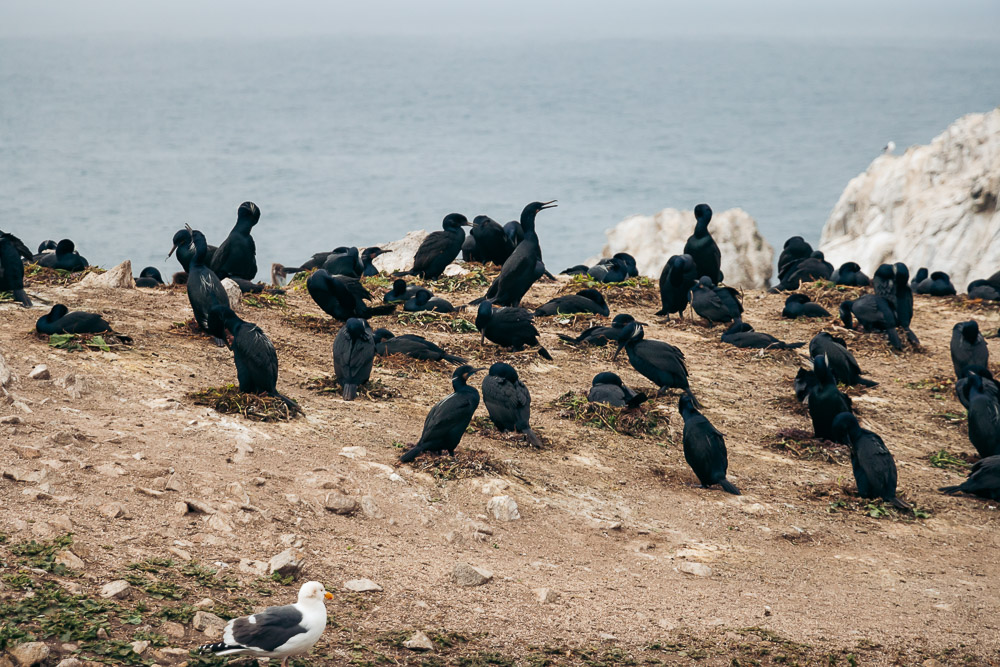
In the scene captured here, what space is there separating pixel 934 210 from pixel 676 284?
1749cm

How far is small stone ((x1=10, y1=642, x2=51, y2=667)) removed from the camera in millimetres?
5043

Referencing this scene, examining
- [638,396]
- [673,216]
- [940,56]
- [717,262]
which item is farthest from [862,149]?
[940,56]

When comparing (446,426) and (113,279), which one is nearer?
(446,426)

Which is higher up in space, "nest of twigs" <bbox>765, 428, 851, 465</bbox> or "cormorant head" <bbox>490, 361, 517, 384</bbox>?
"cormorant head" <bbox>490, 361, 517, 384</bbox>

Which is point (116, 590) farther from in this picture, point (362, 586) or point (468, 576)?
point (468, 576)

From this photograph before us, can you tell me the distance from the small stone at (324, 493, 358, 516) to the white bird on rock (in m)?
1.93

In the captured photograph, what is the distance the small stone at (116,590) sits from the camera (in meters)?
5.68

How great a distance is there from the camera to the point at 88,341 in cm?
975

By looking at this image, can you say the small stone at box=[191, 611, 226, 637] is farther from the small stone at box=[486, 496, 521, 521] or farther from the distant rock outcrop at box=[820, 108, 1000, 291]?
the distant rock outcrop at box=[820, 108, 1000, 291]

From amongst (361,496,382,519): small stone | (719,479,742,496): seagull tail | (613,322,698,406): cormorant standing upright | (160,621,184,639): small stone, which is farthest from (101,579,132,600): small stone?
(613,322,698,406): cormorant standing upright

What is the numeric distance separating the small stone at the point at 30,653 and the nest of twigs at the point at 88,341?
492cm

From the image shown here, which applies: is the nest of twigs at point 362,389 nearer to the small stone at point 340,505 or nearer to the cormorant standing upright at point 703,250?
the small stone at point 340,505

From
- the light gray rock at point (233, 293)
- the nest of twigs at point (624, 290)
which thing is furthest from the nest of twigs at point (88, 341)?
the nest of twigs at point (624, 290)

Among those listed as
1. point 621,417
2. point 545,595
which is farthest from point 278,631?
point 621,417
